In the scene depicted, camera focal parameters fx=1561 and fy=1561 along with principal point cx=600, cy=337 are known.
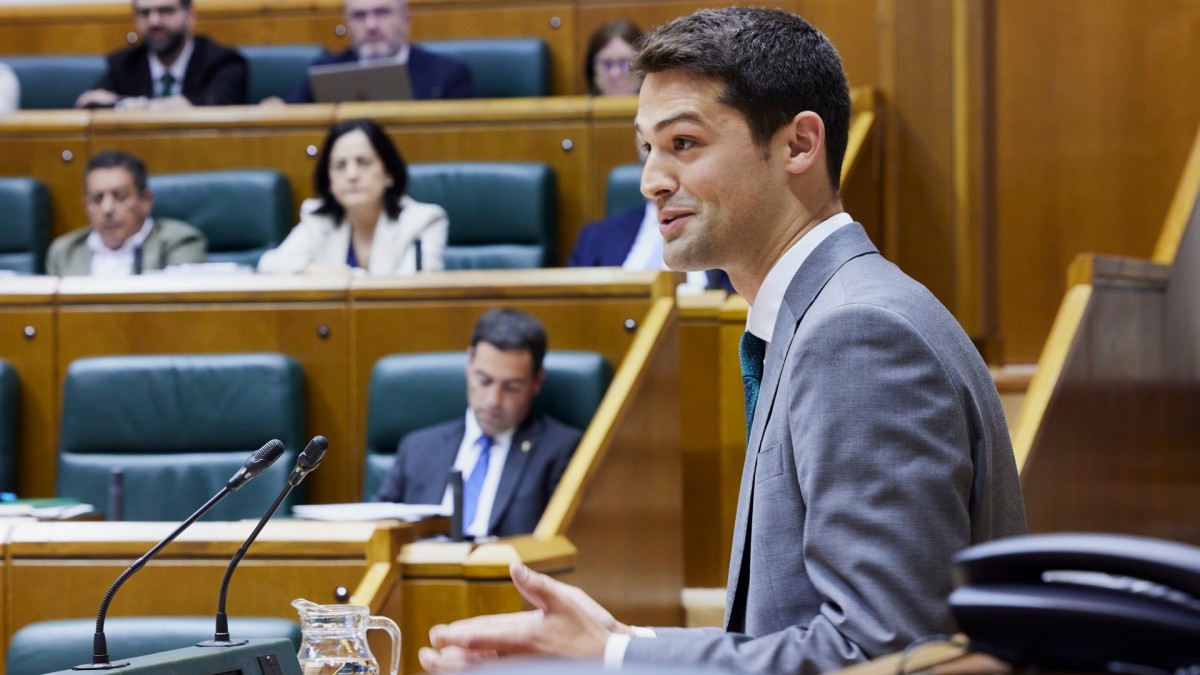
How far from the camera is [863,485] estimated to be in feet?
1.76

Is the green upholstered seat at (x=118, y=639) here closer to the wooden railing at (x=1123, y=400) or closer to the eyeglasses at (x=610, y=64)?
the wooden railing at (x=1123, y=400)

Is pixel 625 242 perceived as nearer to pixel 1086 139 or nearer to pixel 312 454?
pixel 1086 139

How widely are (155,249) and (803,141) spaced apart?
5.05 ft

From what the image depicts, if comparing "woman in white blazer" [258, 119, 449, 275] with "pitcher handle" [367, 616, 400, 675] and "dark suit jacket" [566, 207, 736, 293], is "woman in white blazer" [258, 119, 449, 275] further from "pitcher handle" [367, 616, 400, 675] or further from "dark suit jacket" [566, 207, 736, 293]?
"pitcher handle" [367, 616, 400, 675]

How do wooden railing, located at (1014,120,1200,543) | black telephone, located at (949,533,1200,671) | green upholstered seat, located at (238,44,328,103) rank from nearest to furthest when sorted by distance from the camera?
1. black telephone, located at (949,533,1200,671)
2. wooden railing, located at (1014,120,1200,543)
3. green upholstered seat, located at (238,44,328,103)

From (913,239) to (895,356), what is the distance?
1.38 metres

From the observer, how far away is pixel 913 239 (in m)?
1.90

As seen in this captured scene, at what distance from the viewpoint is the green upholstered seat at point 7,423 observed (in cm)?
174

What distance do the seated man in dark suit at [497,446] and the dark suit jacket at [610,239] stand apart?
0.36 metres

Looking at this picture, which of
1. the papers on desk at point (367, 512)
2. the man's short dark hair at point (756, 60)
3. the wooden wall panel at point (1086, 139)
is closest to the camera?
the man's short dark hair at point (756, 60)

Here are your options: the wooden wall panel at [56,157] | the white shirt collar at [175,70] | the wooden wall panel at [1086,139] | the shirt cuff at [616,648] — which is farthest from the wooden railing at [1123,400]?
the white shirt collar at [175,70]

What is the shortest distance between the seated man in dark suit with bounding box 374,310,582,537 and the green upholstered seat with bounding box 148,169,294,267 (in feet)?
2.15

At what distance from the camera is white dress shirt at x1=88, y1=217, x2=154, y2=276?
2035mm

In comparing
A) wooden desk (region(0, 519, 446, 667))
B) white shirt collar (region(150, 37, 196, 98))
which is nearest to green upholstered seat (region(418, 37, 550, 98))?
white shirt collar (region(150, 37, 196, 98))
